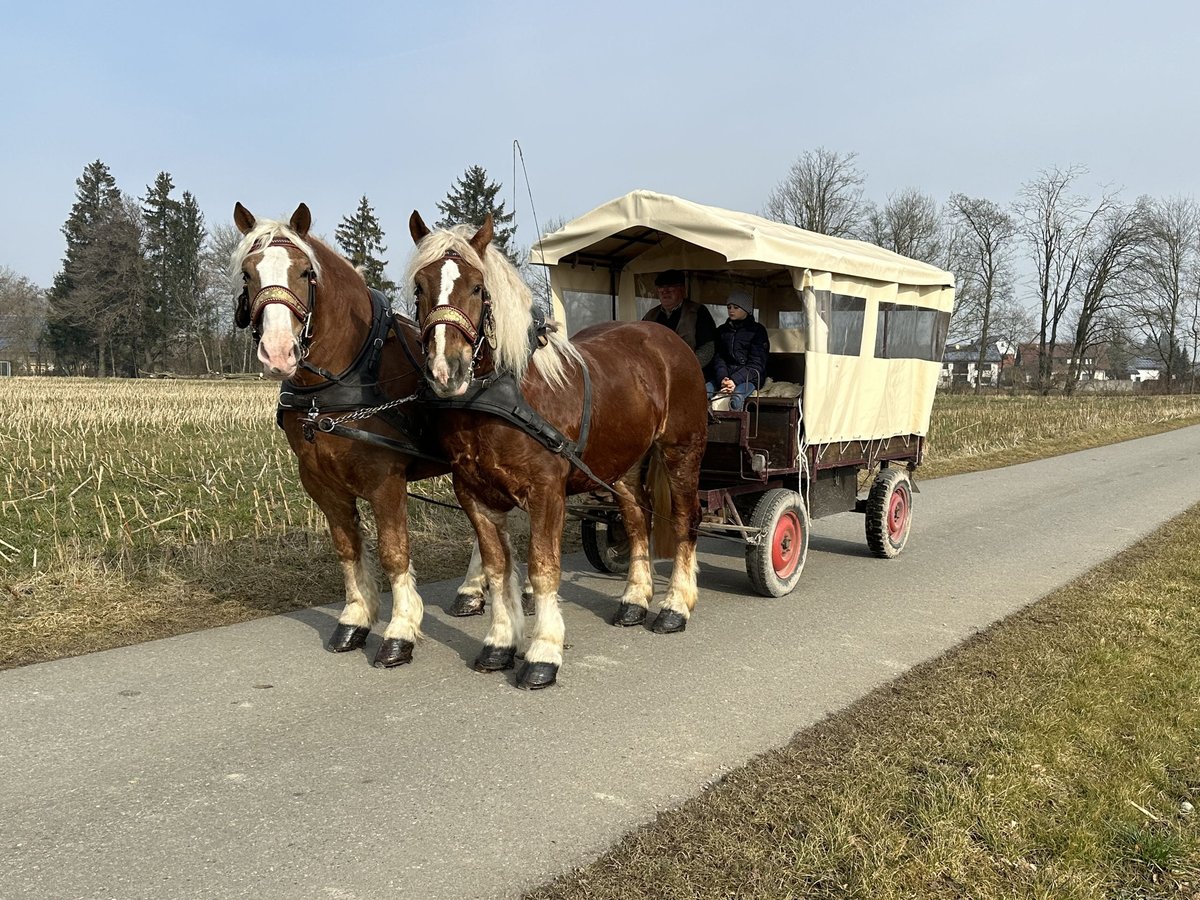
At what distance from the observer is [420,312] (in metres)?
3.71

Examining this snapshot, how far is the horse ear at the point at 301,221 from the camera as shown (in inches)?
152

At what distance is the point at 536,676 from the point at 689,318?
3.21 meters

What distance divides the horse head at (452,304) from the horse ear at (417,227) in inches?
5.7

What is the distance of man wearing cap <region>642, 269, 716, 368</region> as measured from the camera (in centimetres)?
635

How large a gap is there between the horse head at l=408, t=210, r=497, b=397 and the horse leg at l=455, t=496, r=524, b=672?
0.81 meters

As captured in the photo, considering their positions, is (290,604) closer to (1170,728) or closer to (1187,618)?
(1170,728)

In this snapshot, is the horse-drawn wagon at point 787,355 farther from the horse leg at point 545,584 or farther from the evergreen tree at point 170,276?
the evergreen tree at point 170,276

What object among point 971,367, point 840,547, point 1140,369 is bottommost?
point 840,547

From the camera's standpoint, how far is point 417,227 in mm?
4008

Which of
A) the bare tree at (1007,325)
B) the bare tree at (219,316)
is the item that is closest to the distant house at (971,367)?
the bare tree at (1007,325)

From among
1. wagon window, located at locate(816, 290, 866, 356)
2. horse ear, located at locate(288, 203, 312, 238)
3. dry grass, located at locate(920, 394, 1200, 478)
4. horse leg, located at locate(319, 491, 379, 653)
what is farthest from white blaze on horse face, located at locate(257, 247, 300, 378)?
dry grass, located at locate(920, 394, 1200, 478)

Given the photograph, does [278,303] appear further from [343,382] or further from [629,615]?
[629,615]

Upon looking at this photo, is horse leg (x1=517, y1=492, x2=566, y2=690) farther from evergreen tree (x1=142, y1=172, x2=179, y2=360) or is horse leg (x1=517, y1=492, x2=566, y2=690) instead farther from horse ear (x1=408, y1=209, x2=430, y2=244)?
evergreen tree (x1=142, y1=172, x2=179, y2=360)

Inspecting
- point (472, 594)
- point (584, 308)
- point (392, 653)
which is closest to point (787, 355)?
point (584, 308)
